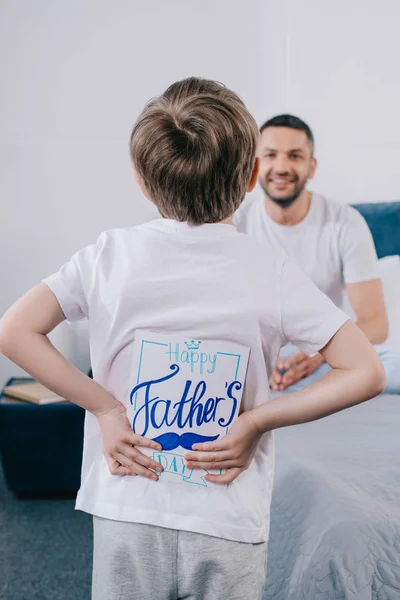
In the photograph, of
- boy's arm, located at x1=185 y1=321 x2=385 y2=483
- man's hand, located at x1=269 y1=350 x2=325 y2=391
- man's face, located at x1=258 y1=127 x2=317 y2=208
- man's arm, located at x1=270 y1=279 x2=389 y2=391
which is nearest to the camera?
boy's arm, located at x1=185 y1=321 x2=385 y2=483

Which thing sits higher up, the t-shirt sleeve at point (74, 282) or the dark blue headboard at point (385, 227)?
the t-shirt sleeve at point (74, 282)

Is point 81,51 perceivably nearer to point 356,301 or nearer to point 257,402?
point 356,301

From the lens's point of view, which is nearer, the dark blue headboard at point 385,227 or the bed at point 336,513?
the bed at point 336,513

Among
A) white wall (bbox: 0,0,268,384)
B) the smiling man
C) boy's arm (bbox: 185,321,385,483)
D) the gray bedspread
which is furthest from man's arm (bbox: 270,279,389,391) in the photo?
boy's arm (bbox: 185,321,385,483)

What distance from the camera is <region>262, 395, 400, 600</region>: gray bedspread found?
4.37ft

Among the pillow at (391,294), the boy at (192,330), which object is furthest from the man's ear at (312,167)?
the boy at (192,330)

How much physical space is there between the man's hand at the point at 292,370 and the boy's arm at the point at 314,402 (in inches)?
49.1

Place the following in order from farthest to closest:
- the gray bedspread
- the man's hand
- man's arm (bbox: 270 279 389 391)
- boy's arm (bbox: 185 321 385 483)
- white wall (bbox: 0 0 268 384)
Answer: white wall (bbox: 0 0 268 384), man's arm (bbox: 270 279 389 391), the man's hand, the gray bedspread, boy's arm (bbox: 185 321 385 483)

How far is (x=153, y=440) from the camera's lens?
1.04 m

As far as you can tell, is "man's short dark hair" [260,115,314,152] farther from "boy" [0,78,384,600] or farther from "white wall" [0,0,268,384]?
"boy" [0,78,384,600]

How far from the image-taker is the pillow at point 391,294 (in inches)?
100

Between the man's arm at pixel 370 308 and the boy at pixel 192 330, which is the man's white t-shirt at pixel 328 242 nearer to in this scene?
the man's arm at pixel 370 308

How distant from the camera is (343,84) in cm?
294

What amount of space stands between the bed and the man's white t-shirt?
0.77 meters
